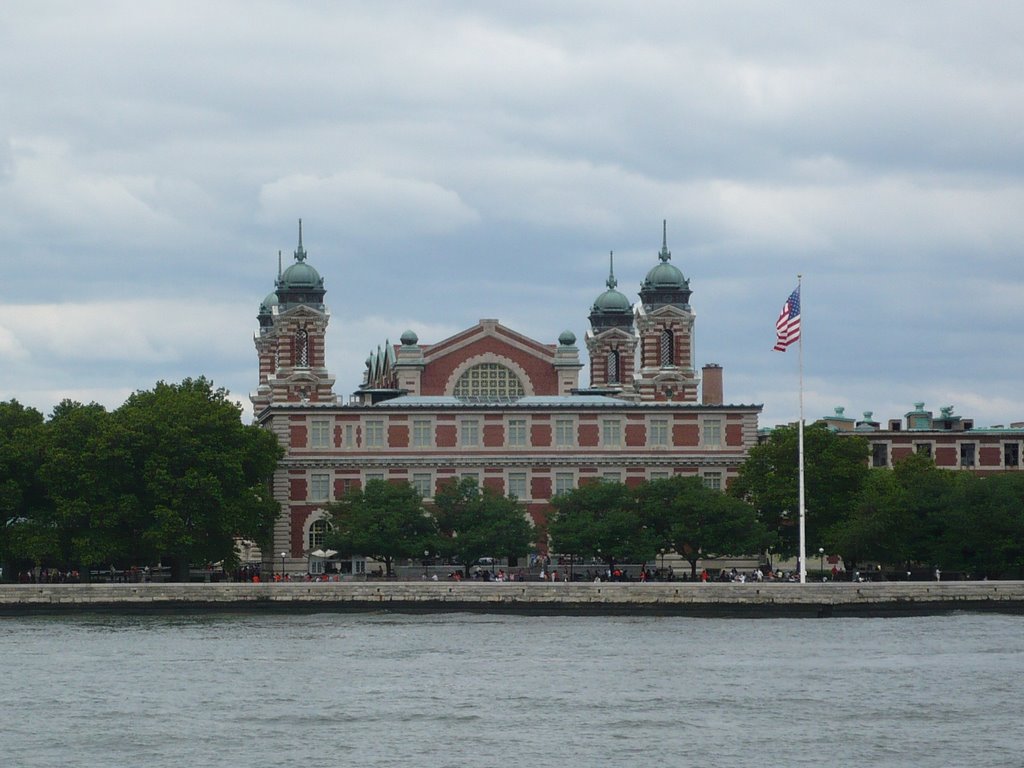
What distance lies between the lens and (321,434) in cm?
12456

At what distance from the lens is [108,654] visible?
2997 inches

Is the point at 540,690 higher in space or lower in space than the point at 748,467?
lower

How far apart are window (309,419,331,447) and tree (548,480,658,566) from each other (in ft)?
56.2

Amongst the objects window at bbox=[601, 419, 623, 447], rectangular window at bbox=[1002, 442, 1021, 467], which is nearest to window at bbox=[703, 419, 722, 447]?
window at bbox=[601, 419, 623, 447]

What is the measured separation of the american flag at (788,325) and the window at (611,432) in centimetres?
3456

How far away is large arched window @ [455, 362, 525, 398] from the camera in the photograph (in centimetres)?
13838

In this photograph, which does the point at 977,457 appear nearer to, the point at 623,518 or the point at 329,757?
the point at 623,518

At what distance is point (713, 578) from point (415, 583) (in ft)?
72.6

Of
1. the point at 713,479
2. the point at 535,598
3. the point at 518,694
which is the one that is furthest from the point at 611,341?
the point at 518,694

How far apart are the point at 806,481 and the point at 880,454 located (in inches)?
1086

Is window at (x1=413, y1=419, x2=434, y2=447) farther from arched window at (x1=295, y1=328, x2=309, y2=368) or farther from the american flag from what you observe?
the american flag

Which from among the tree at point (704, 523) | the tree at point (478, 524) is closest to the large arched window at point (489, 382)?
the tree at point (478, 524)

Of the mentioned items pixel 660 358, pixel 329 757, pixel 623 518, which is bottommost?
pixel 329 757

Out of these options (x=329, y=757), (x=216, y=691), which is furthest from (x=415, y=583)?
(x=329, y=757)
